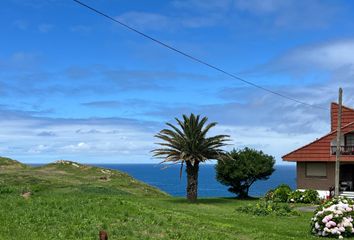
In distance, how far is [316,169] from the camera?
44875 millimetres

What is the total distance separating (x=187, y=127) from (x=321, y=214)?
14685 millimetres

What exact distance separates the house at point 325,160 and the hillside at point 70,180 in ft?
42.2

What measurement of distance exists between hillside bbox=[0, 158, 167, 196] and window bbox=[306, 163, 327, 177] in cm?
1344

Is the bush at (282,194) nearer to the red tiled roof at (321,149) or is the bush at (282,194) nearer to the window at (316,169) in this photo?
the red tiled roof at (321,149)

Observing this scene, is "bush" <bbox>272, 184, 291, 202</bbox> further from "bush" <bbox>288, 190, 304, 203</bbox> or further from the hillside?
the hillside

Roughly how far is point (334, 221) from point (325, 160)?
988 inches

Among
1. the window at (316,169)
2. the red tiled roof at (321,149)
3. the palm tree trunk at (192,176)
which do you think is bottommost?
the palm tree trunk at (192,176)

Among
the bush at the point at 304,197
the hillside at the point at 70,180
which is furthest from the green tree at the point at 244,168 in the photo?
the hillside at the point at 70,180

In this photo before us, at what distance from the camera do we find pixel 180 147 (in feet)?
107

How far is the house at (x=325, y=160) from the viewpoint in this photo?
4344 cm

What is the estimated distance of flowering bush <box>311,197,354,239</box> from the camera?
1898cm

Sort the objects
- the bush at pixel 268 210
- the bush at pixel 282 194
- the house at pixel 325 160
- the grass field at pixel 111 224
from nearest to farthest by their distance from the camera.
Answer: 1. the grass field at pixel 111 224
2. the bush at pixel 268 210
3. the bush at pixel 282 194
4. the house at pixel 325 160

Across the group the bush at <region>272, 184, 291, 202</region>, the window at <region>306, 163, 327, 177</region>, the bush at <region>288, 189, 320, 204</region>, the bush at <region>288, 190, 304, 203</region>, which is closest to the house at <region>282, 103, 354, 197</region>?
the window at <region>306, 163, 327, 177</region>

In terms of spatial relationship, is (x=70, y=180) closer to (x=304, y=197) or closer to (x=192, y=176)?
(x=192, y=176)
